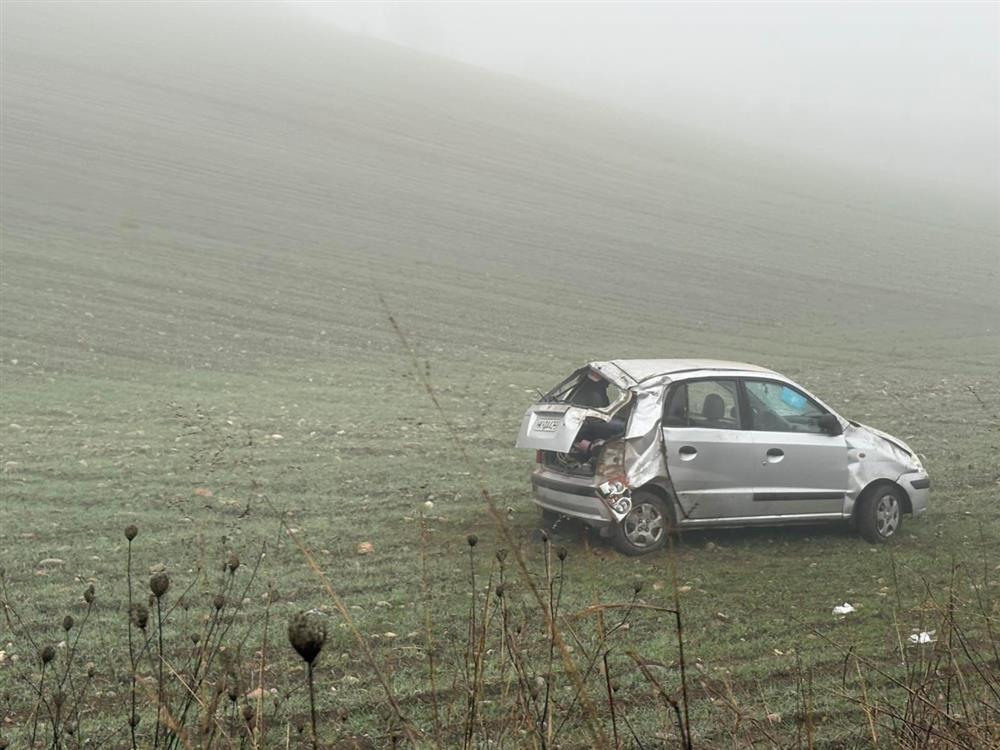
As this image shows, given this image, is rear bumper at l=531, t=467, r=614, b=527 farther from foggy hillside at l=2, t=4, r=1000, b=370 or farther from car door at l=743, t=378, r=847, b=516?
foggy hillside at l=2, t=4, r=1000, b=370

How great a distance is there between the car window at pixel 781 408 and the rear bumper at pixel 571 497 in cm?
182

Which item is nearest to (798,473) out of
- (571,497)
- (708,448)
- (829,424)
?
(829,424)

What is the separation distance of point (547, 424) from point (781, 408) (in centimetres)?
242

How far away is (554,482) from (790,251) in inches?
1365

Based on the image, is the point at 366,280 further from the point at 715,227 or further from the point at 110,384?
the point at 715,227

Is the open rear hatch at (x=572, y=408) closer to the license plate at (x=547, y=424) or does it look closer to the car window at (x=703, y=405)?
the license plate at (x=547, y=424)

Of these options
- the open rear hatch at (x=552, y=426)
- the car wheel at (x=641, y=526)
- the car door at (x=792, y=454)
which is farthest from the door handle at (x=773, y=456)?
the open rear hatch at (x=552, y=426)

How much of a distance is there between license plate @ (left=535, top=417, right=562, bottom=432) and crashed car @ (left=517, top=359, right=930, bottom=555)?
0.04 feet

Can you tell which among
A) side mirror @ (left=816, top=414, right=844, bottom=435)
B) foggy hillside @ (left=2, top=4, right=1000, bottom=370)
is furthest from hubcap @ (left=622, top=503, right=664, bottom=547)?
foggy hillside @ (left=2, top=4, right=1000, bottom=370)

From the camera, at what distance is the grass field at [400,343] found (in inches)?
316

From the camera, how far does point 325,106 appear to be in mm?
61625

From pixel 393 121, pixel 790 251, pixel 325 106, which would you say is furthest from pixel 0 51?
pixel 790 251

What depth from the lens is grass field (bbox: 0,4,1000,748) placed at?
26.4 feet

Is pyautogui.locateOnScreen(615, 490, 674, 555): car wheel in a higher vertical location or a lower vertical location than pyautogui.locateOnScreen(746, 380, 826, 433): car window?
lower
